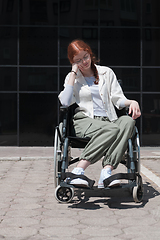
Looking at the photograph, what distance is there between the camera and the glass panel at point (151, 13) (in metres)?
12.5

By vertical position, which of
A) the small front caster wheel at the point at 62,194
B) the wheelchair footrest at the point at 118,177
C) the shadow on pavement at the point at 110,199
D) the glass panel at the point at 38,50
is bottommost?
the shadow on pavement at the point at 110,199

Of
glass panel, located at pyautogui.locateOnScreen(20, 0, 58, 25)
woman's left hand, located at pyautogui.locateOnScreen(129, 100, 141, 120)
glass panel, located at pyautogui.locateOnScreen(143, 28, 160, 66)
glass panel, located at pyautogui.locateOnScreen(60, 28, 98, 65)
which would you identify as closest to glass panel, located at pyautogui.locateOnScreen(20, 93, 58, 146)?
glass panel, located at pyautogui.locateOnScreen(60, 28, 98, 65)

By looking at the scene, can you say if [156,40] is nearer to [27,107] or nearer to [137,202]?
[27,107]

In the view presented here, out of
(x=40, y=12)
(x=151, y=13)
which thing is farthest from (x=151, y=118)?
(x=40, y=12)

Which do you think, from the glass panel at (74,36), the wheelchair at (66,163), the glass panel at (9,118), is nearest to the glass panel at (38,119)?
the glass panel at (9,118)

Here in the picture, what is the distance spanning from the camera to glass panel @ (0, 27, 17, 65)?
1234 cm

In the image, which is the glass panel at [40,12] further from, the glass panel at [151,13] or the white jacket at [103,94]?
the white jacket at [103,94]

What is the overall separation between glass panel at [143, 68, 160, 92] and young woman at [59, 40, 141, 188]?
7.97 m

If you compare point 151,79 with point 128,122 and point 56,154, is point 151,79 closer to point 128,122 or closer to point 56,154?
point 128,122

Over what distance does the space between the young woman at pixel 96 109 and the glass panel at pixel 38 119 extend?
25.2ft

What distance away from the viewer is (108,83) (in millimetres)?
4641

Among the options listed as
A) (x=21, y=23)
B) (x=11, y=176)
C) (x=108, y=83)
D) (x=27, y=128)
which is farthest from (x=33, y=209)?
(x=21, y=23)

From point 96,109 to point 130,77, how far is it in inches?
318

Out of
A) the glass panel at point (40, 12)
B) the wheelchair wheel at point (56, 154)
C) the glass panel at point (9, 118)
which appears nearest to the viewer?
the wheelchair wheel at point (56, 154)
